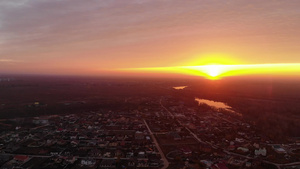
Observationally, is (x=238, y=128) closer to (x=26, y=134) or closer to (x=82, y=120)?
(x=82, y=120)

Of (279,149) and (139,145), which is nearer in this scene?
(279,149)

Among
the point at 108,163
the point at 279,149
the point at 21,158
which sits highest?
the point at 21,158

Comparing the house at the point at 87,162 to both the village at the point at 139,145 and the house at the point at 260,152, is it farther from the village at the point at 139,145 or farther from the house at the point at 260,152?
the house at the point at 260,152

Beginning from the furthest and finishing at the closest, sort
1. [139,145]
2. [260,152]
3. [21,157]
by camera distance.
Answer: [139,145] < [260,152] < [21,157]

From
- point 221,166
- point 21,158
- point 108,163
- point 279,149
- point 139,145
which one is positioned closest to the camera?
point 221,166

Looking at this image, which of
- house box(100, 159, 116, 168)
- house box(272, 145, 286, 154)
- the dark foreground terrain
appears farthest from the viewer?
house box(272, 145, 286, 154)

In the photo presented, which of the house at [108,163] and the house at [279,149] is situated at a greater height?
the house at [108,163]

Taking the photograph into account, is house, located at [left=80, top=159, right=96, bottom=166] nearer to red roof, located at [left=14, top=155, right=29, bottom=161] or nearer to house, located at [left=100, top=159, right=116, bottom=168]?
house, located at [left=100, top=159, right=116, bottom=168]

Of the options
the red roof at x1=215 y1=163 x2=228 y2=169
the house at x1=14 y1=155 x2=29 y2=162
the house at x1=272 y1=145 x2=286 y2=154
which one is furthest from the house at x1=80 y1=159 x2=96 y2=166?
the house at x1=272 y1=145 x2=286 y2=154

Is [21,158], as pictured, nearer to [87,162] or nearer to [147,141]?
[87,162]

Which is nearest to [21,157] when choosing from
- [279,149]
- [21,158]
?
[21,158]

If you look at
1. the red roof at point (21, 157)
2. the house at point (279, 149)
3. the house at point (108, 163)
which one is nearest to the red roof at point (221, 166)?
the house at point (279, 149)

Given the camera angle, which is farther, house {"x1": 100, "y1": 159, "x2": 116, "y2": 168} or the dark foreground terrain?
the dark foreground terrain
